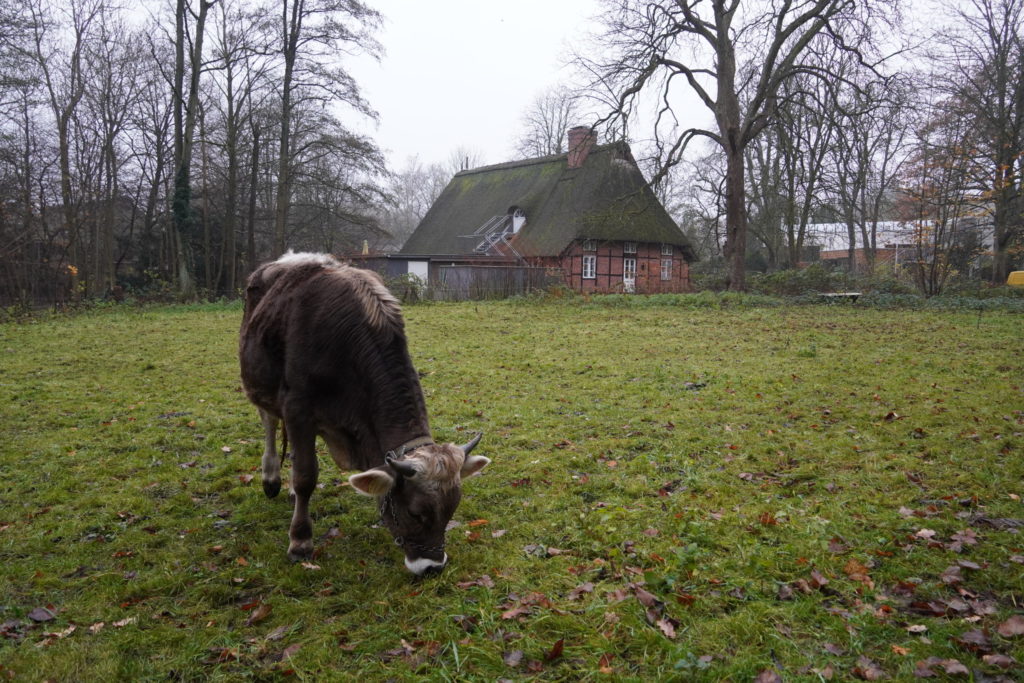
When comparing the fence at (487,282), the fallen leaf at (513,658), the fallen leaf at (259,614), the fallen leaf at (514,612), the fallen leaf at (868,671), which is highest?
the fence at (487,282)

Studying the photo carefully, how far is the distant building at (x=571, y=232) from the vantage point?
113ft

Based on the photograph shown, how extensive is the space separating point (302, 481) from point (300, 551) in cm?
49

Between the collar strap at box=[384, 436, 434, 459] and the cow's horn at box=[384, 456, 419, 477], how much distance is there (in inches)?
6.3

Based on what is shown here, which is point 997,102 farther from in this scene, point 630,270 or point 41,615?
point 41,615

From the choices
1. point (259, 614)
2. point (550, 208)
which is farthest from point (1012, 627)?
point (550, 208)

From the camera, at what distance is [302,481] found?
447 centimetres

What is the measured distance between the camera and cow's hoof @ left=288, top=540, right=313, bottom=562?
438 centimetres

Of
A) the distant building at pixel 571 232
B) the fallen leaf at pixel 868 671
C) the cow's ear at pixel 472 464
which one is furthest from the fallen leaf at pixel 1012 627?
the distant building at pixel 571 232

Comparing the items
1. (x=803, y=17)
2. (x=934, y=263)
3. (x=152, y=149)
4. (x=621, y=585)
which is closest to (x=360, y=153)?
(x=152, y=149)

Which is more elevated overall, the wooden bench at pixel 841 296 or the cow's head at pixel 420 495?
the wooden bench at pixel 841 296

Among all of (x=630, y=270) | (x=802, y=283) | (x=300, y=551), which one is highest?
(x=630, y=270)

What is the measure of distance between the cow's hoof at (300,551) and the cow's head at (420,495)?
803mm

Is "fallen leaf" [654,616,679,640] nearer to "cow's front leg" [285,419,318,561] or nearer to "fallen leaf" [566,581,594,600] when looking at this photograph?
"fallen leaf" [566,581,594,600]

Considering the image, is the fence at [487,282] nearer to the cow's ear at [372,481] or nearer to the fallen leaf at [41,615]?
the cow's ear at [372,481]
